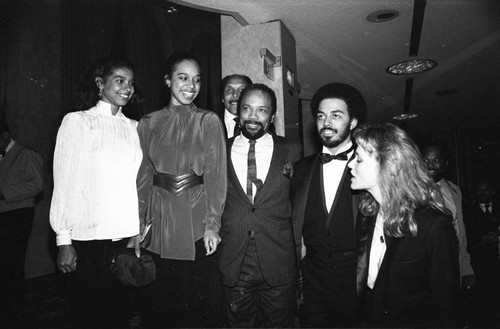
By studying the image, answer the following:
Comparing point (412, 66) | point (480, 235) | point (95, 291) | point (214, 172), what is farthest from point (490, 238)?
point (95, 291)

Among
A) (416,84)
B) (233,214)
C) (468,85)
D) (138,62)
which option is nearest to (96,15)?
(138,62)

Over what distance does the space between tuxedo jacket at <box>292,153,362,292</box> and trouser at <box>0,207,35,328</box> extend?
2.90 m

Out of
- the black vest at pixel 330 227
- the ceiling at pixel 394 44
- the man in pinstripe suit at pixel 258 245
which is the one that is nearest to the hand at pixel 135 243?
the man in pinstripe suit at pixel 258 245

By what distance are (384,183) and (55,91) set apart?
15.5 feet

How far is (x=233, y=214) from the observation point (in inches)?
90.0

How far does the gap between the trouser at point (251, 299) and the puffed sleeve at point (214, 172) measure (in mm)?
413

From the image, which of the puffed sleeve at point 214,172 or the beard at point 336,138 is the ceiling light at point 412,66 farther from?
the puffed sleeve at point 214,172

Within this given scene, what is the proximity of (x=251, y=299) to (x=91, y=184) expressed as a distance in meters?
1.17

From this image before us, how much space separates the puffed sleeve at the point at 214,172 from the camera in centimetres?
198

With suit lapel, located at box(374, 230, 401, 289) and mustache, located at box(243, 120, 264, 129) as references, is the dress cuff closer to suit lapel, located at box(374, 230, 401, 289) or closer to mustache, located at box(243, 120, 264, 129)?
mustache, located at box(243, 120, 264, 129)

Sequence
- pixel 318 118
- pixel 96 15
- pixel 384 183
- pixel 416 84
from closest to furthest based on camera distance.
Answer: pixel 384 183
pixel 318 118
pixel 96 15
pixel 416 84

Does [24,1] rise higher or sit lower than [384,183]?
higher

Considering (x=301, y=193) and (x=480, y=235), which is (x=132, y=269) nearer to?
(x=301, y=193)

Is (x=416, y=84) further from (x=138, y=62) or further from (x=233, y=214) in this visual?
(x=233, y=214)
